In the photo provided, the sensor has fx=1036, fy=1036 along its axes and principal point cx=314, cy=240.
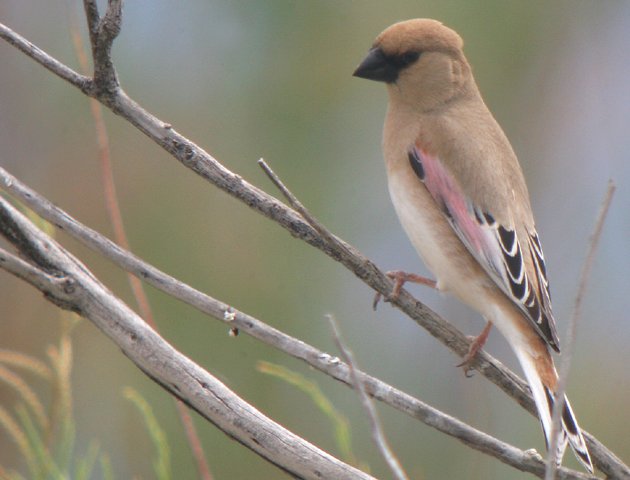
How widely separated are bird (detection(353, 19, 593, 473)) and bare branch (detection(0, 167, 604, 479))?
1.52 ft

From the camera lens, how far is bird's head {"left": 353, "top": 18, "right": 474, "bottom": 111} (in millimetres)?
3271

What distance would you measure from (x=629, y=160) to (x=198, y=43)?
2.44m

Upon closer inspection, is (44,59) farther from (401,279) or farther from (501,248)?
(501,248)

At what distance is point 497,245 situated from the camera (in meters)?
2.88

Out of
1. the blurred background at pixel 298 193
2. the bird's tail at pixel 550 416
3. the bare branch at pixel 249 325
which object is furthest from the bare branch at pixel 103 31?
the blurred background at pixel 298 193

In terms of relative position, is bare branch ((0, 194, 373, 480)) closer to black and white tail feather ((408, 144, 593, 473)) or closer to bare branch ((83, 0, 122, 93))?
bare branch ((83, 0, 122, 93))

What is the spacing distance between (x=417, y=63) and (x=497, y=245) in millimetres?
761

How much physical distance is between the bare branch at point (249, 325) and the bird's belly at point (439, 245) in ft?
3.01

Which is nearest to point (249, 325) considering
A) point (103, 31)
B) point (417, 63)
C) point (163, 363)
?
point (163, 363)

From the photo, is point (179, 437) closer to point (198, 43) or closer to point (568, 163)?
point (198, 43)

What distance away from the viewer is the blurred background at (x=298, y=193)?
4.54 meters

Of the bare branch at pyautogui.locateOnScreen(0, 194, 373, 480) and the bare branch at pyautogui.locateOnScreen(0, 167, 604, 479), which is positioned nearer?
the bare branch at pyautogui.locateOnScreen(0, 194, 373, 480)

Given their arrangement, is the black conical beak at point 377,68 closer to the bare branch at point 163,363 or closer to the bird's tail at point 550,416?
the bird's tail at point 550,416

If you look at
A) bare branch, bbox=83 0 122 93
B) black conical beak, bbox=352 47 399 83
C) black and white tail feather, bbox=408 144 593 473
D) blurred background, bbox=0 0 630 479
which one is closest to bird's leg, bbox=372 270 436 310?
black and white tail feather, bbox=408 144 593 473
